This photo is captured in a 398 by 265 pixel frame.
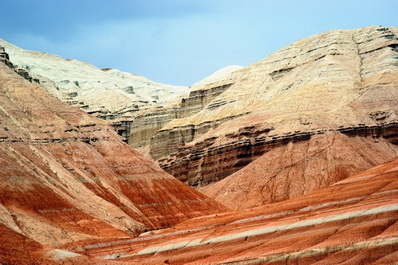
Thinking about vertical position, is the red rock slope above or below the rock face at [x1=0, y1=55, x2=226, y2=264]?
below

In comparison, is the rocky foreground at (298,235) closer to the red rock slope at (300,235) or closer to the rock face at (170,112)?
the red rock slope at (300,235)

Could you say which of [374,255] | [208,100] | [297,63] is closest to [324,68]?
[297,63]

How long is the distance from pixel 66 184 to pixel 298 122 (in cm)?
4265

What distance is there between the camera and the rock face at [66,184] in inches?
2785

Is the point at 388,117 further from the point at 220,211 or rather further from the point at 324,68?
the point at 220,211

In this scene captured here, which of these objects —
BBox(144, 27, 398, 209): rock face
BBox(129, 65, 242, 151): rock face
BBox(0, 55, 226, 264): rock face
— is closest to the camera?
BBox(0, 55, 226, 264): rock face

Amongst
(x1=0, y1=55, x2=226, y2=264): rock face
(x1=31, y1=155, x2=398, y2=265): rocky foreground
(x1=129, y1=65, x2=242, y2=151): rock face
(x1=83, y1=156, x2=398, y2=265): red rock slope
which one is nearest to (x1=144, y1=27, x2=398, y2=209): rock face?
(x1=129, y1=65, x2=242, y2=151): rock face

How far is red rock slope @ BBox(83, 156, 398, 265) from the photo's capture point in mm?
51312

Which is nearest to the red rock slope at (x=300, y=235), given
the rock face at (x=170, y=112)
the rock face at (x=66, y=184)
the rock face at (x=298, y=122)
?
the rock face at (x=66, y=184)

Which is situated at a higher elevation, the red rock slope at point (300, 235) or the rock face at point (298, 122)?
the rock face at point (298, 122)

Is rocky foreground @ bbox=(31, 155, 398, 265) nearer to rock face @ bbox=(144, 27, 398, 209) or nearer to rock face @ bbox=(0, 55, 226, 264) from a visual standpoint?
rock face @ bbox=(0, 55, 226, 264)

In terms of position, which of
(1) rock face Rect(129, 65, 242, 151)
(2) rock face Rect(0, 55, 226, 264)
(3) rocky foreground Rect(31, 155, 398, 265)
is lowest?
(3) rocky foreground Rect(31, 155, 398, 265)

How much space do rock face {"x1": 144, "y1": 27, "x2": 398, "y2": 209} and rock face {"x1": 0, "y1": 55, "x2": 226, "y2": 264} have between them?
42.8ft

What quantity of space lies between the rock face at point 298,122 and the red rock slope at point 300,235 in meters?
21.9
